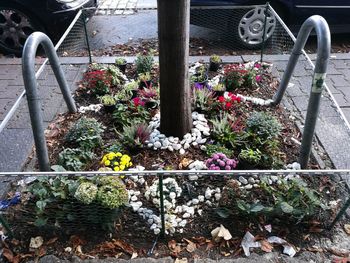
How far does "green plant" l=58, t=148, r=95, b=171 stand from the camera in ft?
10.7

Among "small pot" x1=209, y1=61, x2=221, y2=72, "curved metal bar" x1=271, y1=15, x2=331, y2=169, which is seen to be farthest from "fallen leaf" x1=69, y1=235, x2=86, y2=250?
Answer: "small pot" x1=209, y1=61, x2=221, y2=72

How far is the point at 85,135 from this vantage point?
360 cm

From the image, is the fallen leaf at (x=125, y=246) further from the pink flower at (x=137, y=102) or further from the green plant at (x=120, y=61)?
the green plant at (x=120, y=61)

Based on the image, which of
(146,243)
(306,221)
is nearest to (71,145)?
(146,243)

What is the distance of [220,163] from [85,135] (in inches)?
52.2

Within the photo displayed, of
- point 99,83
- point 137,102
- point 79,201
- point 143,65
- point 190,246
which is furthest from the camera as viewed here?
point 143,65

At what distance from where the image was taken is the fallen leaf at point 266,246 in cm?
275

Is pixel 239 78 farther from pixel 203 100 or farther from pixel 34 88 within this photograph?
pixel 34 88

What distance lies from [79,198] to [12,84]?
289cm

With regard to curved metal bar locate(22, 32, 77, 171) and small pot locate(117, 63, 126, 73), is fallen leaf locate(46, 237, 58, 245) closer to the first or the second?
curved metal bar locate(22, 32, 77, 171)

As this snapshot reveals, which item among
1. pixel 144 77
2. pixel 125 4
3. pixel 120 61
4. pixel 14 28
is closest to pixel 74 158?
pixel 144 77

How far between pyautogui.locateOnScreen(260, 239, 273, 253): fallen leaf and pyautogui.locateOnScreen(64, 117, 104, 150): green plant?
1.76 metres

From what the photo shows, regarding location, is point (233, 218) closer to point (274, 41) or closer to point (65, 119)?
point (65, 119)

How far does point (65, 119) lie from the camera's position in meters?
4.13
